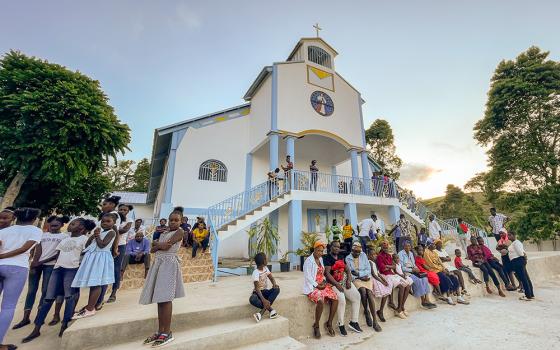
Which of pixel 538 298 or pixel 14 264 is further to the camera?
pixel 538 298

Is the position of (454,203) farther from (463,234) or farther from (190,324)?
(190,324)

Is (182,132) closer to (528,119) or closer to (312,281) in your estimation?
(312,281)

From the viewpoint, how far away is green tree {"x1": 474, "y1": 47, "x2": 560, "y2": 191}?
12.8m

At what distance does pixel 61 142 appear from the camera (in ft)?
23.2

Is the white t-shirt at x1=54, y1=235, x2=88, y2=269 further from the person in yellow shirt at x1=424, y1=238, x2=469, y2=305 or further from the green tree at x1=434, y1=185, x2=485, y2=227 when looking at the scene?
the green tree at x1=434, y1=185, x2=485, y2=227

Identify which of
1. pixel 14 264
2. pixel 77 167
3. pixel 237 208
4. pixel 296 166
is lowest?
pixel 14 264

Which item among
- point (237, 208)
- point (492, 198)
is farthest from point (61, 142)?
point (492, 198)

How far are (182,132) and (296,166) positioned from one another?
604 cm

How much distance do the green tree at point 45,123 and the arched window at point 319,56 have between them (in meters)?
10.0

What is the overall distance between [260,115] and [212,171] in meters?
3.57

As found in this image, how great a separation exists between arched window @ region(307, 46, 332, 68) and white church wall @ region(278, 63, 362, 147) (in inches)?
40.1

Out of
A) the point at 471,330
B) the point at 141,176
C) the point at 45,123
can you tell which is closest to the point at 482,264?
the point at 471,330

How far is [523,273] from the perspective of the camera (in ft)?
20.7

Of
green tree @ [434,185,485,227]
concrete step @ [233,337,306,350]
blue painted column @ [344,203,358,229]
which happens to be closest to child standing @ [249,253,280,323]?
concrete step @ [233,337,306,350]
